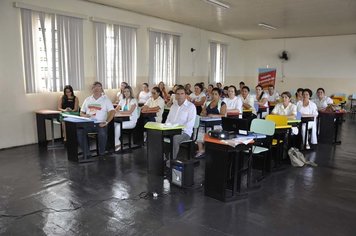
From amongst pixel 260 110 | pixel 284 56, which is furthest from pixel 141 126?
pixel 284 56

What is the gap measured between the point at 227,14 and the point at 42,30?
4.61 m

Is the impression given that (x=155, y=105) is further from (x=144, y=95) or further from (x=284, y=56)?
(x=284, y=56)

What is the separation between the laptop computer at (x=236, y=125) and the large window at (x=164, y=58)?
5016 mm

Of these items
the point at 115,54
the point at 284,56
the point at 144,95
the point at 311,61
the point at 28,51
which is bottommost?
the point at 144,95

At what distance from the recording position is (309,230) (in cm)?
280

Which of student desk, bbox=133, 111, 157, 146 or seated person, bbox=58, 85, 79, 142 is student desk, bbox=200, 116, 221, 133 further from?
seated person, bbox=58, 85, 79, 142

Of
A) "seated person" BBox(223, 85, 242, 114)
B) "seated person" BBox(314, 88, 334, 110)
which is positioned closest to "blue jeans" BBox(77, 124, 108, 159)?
"seated person" BBox(223, 85, 242, 114)

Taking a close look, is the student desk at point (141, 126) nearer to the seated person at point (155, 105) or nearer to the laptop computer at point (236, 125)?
the seated person at point (155, 105)

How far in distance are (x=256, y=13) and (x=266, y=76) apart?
6.36 metres

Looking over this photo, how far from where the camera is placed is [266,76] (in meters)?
13.8

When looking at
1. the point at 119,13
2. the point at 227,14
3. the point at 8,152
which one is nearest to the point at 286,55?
the point at 227,14

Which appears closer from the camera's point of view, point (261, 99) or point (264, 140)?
point (264, 140)

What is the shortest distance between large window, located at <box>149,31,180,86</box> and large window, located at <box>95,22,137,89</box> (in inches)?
29.0

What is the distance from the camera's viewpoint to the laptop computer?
3773mm
